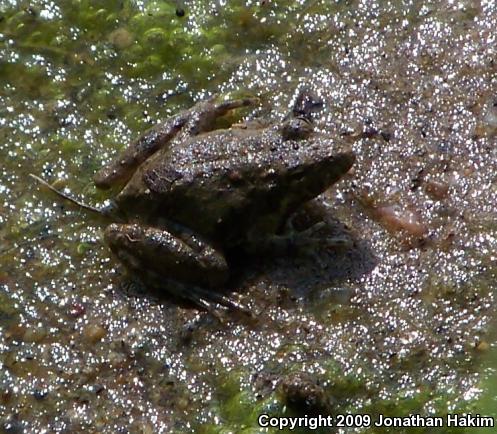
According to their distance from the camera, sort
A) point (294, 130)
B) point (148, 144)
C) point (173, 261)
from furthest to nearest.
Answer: point (148, 144) < point (294, 130) < point (173, 261)

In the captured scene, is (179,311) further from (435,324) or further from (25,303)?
(435,324)

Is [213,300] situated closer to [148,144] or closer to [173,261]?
[173,261]

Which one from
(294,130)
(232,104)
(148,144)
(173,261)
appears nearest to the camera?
(173,261)

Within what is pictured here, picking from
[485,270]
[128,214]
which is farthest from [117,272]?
[485,270]

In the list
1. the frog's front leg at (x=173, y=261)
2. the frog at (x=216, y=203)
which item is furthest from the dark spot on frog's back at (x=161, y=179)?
the frog's front leg at (x=173, y=261)

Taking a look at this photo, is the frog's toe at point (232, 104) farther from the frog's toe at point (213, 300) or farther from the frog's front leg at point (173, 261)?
the frog's toe at point (213, 300)

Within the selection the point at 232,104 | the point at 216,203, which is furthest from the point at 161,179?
the point at 232,104
